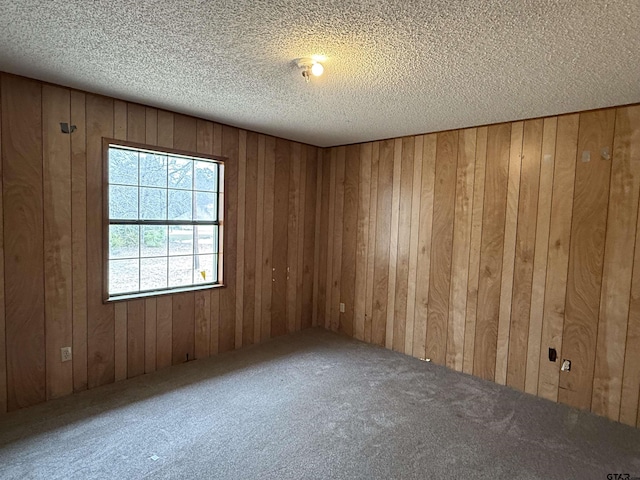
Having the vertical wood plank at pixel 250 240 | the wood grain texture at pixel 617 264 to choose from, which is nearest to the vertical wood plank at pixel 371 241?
the vertical wood plank at pixel 250 240

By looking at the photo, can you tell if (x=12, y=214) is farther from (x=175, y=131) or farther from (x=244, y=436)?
(x=244, y=436)

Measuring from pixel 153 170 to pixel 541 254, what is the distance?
3.41 meters

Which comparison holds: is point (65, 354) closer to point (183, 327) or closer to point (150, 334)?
point (150, 334)

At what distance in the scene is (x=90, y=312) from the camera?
2.75 meters

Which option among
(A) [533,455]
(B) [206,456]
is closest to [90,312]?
(B) [206,456]

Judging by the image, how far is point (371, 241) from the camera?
13.3ft

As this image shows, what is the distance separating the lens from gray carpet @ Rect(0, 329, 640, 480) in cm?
196

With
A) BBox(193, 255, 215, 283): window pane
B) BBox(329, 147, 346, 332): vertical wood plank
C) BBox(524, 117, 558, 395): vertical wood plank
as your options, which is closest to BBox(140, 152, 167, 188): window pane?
BBox(193, 255, 215, 283): window pane

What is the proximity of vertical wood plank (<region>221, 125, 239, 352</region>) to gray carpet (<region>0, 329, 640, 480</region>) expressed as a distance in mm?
532

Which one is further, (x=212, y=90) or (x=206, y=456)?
(x=212, y=90)

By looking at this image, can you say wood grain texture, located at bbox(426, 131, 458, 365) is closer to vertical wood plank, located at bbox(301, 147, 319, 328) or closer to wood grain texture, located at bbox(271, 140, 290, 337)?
vertical wood plank, located at bbox(301, 147, 319, 328)

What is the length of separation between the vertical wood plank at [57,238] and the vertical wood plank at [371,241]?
286 centimetres

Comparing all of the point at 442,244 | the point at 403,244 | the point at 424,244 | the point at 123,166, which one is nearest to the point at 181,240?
the point at 123,166

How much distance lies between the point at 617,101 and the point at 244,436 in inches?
134
